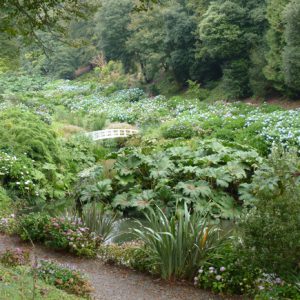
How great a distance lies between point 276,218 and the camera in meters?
5.67

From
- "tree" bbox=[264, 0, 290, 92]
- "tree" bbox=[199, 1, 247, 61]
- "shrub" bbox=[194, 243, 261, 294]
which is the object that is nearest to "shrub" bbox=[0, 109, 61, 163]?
"shrub" bbox=[194, 243, 261, 294]

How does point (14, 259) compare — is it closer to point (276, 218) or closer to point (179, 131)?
point (276, 218)

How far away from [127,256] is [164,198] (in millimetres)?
4118

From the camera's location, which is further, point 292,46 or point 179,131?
point 292,46

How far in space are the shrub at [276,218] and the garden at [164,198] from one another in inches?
0.5

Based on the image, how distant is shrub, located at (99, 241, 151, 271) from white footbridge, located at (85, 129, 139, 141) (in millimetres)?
11304

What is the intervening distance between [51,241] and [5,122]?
23.9 feet

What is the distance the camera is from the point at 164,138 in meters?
19.4

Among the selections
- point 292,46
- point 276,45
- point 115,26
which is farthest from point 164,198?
point 115,26

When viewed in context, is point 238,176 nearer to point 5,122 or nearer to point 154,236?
point 154,236

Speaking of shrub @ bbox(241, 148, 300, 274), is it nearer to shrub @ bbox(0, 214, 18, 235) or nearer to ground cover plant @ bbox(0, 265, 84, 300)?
ground cover plant @ bbox(0, 265, 84, 300)

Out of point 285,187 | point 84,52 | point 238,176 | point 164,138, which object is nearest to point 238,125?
point 164,138

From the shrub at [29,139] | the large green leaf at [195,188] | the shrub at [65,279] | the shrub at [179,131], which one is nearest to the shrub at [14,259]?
the shrub at [65,279]

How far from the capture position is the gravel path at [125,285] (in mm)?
6148
